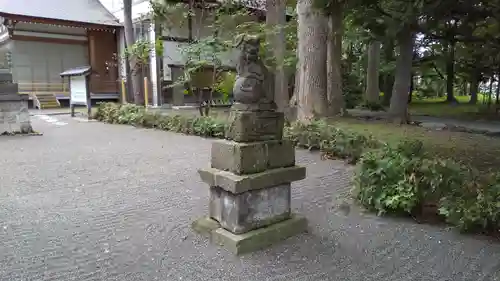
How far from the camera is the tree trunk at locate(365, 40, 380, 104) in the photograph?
17.8 m

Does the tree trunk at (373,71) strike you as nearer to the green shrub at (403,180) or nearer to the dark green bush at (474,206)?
the green shrub at (403,180)

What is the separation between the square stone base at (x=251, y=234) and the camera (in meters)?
3.39

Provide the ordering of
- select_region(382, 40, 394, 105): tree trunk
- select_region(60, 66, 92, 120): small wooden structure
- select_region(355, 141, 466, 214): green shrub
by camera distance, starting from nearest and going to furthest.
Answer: select_region(355, 141, 466, 214): green shrub < select_region(60, 66, 92, 120): small wooden structure < select_region(382, 40, 394, 105): tree trunk

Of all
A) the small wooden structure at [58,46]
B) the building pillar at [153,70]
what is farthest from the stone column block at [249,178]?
the small wooden structure at [58,46]

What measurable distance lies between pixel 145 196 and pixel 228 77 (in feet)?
30.2

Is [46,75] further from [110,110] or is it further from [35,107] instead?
[110,110]

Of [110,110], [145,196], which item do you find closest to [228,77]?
[110,110]

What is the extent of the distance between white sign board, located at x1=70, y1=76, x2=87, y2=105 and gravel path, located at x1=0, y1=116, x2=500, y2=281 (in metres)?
9.10

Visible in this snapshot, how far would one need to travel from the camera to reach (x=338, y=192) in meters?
5.25

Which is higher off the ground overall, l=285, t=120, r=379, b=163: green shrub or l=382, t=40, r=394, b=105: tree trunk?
l=382, t=40, r=394, b=105: tree trunk

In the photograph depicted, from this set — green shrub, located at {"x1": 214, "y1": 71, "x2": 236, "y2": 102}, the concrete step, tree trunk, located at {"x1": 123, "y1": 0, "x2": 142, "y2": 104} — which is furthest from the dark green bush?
the concrete step

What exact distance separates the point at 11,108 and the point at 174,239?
8.84 metres

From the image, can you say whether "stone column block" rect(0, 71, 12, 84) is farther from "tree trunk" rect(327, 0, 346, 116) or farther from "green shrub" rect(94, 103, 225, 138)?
"tree trunk" rect(327, 0, 346, 116)

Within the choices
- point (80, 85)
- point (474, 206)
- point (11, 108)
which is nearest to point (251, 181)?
point (474, 206)
